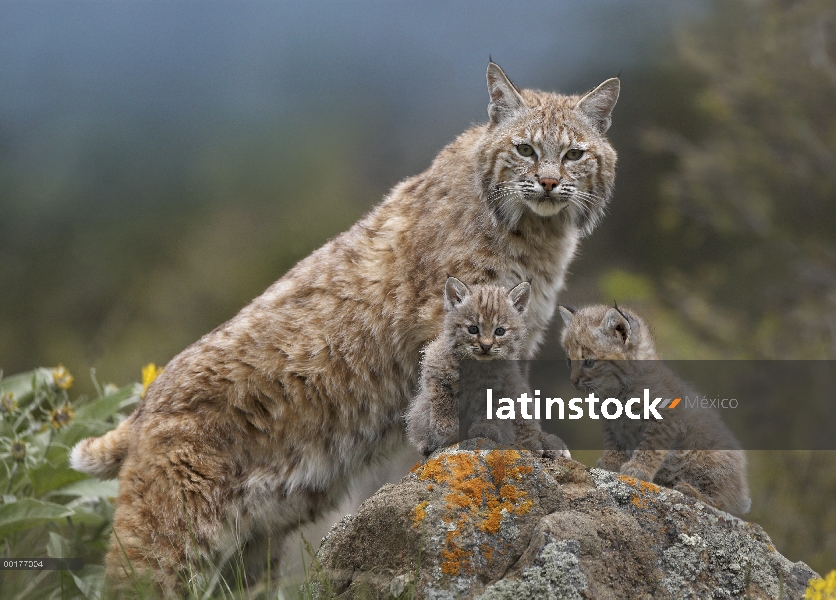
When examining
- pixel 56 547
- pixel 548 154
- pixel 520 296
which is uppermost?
pixel 548 154

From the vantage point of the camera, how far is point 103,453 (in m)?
6.07

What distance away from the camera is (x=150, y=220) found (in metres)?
17.9

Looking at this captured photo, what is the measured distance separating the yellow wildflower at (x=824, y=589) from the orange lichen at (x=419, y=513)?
1.60m

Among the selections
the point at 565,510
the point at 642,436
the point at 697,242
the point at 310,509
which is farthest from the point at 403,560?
the point at 697,242

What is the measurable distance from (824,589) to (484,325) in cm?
184

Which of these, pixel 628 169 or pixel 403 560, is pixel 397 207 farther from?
pixel 628 169

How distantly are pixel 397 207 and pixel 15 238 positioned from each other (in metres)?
13.1

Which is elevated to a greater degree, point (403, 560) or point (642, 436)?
point (642, 436)

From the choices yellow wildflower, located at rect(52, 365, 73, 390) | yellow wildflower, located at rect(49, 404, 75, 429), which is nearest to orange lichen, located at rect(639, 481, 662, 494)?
yellow wildflower, located at rect(49, 404, 75, 429)

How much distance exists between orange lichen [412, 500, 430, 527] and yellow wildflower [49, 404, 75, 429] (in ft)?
11.5

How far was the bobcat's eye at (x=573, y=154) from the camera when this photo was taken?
18.7 feet

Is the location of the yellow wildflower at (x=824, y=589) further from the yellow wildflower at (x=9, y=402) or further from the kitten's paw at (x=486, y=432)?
the yellow wildflower at (x=9, y=402)

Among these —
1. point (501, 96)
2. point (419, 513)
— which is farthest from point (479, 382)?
point (501, 96)

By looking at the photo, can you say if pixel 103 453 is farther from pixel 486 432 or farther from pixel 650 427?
pixel 650 427
